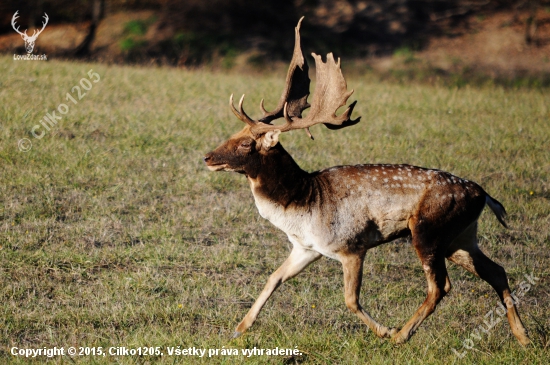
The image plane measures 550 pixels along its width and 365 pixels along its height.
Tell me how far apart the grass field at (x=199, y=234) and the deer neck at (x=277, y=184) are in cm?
98

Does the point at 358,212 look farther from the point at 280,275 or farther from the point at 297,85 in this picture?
the point at 297,85

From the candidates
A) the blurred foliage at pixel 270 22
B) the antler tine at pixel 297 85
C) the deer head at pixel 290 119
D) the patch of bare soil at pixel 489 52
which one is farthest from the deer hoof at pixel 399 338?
the blurred foliage at pixel 270 22

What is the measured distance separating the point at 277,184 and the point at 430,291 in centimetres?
146

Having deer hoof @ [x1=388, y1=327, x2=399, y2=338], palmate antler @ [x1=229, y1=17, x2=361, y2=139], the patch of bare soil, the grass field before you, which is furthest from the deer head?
the patch of bare soil

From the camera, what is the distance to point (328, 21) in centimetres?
2683

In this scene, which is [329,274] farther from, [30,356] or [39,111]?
[39,111]

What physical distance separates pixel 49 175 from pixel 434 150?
5.61 meters

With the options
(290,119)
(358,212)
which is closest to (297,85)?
(290,119)

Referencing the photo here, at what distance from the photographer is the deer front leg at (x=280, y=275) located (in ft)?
18.6

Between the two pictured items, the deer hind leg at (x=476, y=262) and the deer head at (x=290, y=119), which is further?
the deer hind leg at (x=476, y=262)

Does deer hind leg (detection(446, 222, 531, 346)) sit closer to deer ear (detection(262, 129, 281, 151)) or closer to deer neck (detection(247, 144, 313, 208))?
deer neck (detection(247, 144, 313, 208))

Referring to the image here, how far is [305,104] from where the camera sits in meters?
6.83

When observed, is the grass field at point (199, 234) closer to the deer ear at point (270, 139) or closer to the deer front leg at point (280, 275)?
the deer front leg at point (280, 275)

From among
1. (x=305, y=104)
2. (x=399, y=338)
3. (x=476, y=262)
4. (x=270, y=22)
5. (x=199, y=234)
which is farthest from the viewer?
(x=270, y=22)
